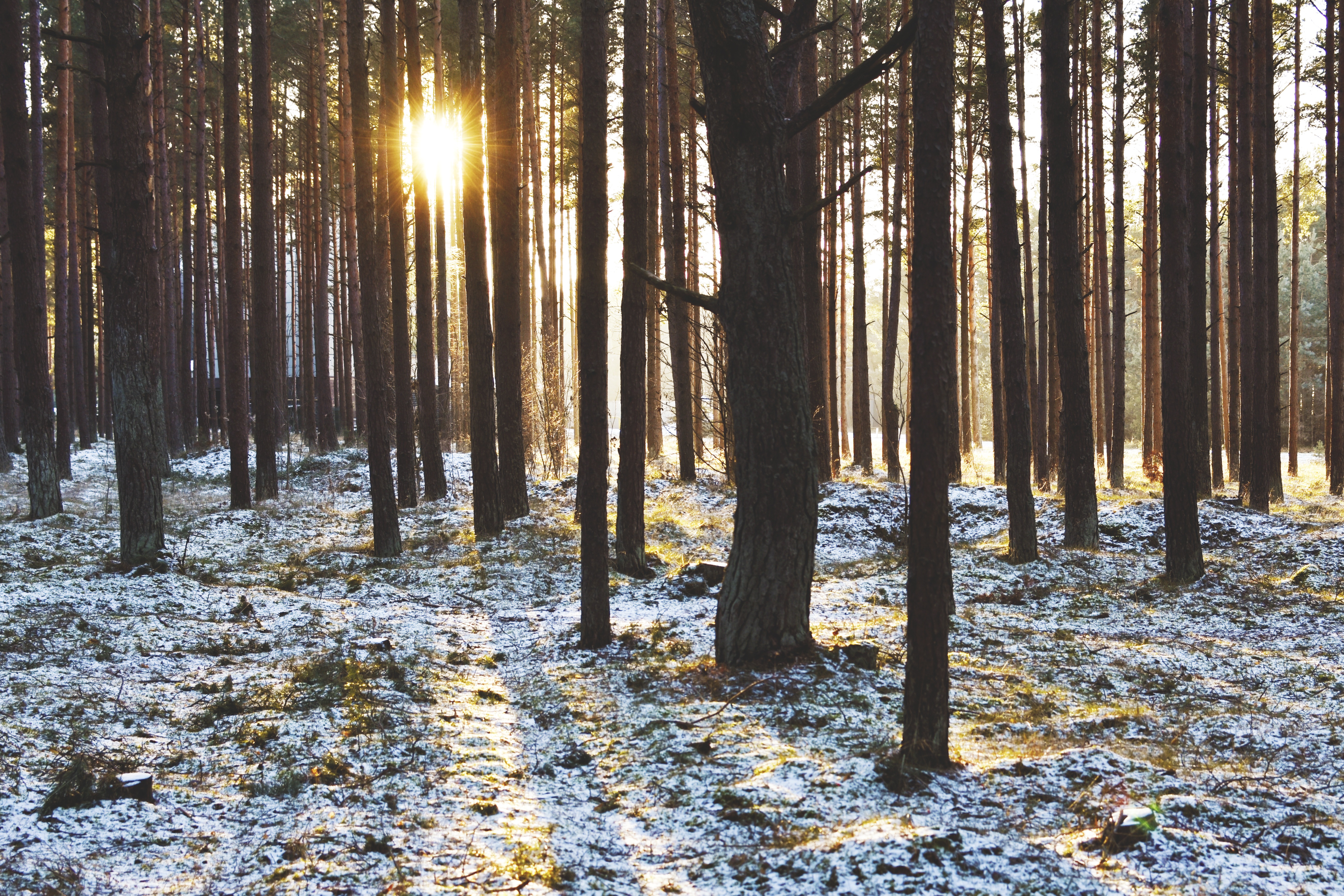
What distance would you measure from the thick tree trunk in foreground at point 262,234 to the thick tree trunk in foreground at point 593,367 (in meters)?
9.22

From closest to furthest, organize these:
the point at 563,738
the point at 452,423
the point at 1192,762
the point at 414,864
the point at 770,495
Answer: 1. the point at 414,864
2. the point at 1192,762
3. the point at 563,738
4. the point at 770,495
5. the point at 452,423

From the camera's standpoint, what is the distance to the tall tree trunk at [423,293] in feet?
41.1

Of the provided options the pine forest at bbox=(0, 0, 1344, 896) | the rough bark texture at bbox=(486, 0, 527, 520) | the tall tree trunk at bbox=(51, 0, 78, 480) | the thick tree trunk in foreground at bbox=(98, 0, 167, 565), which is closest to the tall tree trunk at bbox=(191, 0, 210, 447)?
the pine forest at bbox=(0, 0, 1344, 896)

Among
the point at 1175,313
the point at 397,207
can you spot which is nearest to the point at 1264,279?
the point at 1175,313

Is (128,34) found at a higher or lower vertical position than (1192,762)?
higher

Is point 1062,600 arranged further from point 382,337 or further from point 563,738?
point 382,337

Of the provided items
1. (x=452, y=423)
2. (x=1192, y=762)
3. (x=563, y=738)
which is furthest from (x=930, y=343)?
(x=452, y=423)

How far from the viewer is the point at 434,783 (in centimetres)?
418

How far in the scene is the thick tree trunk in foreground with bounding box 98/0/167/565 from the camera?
8531 mm

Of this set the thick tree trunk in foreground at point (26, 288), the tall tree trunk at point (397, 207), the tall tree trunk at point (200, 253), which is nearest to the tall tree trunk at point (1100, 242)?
the tall tree trunk at point (397, 207)

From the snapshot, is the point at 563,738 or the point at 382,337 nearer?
the point at 563,738

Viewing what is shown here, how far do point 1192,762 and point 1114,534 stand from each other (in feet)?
27.3

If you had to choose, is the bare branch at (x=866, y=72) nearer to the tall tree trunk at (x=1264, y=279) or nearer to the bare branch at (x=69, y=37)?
the bare branch at (x=69, y=37)

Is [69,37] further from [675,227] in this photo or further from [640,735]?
[675,227]
